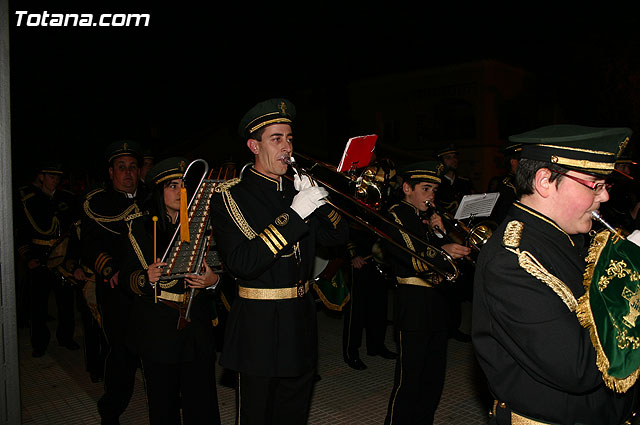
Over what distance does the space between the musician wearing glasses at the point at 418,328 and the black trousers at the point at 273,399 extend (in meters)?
1.16

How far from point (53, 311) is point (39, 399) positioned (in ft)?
14.0

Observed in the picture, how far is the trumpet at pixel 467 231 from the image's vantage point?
3885 millimetres

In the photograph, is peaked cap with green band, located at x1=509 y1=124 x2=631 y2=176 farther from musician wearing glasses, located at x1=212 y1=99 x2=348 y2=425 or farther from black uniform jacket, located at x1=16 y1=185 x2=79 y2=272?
black uniform jacket, located at x1=16 y1=185 x2=79 y2=272

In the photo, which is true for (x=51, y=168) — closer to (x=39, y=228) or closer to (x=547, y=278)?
(x=39, y=228)

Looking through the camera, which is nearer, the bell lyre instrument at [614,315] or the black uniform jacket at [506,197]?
the bell lyre instrument at [614,315]

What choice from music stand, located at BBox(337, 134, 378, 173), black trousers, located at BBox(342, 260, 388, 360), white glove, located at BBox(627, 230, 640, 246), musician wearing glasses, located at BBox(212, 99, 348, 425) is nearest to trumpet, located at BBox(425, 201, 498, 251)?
music stand, located at BBox(337, 134, 378, 173)

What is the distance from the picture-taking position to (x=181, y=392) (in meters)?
3.75

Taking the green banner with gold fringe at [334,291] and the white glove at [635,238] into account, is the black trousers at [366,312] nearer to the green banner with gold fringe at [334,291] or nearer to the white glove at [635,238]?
the green banner with gold fringe at [334,291]

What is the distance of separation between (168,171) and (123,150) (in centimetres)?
204

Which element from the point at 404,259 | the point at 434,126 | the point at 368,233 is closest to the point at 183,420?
the point at 404,259

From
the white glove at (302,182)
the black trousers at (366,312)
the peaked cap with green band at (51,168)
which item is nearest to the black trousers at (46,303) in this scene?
the peaked cap with green band at (51,168)

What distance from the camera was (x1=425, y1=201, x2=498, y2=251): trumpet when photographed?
153 inches

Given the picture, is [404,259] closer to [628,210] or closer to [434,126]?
[628,210]

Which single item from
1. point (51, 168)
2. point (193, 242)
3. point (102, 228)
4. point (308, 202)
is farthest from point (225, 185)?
point (51, 168)
